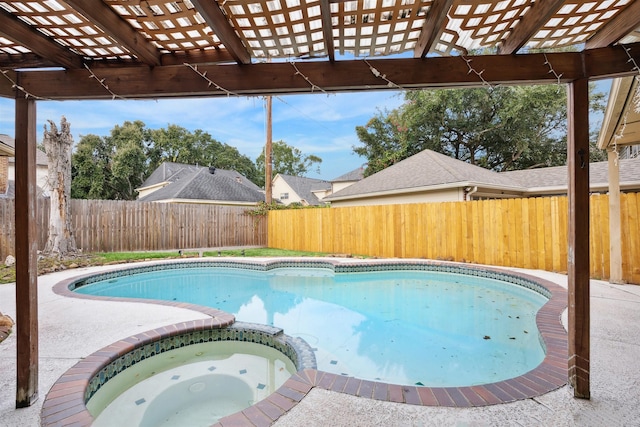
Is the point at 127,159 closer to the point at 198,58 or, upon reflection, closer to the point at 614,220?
the point at 198,58

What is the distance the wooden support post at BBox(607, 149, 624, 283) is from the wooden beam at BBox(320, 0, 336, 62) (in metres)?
5.98

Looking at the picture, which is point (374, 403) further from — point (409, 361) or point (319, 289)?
point (319, 289)

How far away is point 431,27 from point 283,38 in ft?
2.87

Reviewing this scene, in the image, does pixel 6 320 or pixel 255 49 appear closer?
pixel 255 49

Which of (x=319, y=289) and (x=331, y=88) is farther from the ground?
(x=331, y=88)

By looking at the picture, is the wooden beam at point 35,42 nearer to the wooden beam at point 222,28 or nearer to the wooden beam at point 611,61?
the wooden beam at point 222,28

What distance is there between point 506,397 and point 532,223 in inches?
251

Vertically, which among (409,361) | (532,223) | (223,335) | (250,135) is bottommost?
(409,361)

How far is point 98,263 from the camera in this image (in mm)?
8242

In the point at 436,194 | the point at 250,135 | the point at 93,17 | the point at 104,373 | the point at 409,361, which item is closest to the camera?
the point at 93,17

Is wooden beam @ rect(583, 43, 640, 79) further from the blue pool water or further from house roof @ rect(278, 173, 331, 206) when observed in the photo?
house roof @ rect(278, 173, 331, 206)

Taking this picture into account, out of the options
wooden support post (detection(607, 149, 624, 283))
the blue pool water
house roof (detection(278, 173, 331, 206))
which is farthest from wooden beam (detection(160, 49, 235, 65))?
house roof (detection(278, 173, 331, 206))

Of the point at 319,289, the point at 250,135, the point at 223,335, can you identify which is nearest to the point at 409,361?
the point at 223,335

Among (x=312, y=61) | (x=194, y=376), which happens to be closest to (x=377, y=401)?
(x=194, y=376)
